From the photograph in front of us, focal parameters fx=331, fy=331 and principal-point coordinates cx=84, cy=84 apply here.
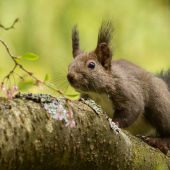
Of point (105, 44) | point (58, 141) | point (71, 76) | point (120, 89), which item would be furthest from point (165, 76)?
point (58, 141)

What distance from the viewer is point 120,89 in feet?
9.91

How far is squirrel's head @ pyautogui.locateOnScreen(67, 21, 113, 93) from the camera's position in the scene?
2.87 meters

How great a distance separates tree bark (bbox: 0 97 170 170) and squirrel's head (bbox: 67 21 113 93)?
97 cm

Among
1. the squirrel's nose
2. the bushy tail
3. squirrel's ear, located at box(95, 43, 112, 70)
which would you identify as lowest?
the bushy tail

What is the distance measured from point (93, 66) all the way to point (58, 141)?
153cm

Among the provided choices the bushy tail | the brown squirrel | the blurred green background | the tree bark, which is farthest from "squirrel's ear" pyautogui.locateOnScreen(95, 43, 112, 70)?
the blurred green background

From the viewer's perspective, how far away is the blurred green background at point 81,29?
214 inches

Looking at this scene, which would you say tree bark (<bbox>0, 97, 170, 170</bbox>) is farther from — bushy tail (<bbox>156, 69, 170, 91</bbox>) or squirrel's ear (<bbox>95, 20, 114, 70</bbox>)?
bushy tail (<bbox>156, 69, 170, 91</bbox>)

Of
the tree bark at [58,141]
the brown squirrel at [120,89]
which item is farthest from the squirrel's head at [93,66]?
the tree bark at [58,141]

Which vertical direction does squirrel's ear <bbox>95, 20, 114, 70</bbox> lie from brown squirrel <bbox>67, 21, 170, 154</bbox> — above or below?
above

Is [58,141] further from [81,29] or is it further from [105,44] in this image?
[81,29]

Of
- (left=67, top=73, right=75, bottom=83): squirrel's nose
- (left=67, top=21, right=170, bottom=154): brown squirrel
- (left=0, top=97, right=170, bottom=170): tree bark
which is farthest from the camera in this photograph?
(left=67, top=21, right=170, bottom=154): brown squirrel

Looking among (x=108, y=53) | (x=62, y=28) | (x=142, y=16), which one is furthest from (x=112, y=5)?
(x=108, y=53)

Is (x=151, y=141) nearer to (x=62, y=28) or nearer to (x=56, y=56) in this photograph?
(x=56, y=56)
